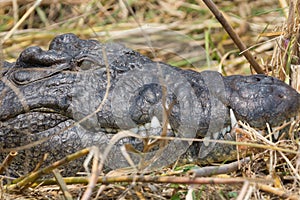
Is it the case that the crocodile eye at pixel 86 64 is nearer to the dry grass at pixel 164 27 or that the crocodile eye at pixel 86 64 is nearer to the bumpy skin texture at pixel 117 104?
the bumpy skin texture at pixel 117 104

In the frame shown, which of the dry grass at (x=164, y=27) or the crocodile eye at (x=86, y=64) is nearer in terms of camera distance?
the crocodile eye at (x=86, y=64)

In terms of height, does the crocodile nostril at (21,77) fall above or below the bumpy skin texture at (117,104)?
above

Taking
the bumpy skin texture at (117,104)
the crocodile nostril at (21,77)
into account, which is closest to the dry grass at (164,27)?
the bumpy skin texture at (117,104)

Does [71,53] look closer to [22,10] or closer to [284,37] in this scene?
[284,37]

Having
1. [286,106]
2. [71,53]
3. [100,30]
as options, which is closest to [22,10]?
[100,30]

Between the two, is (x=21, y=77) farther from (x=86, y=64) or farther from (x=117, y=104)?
(x=117, y=104)

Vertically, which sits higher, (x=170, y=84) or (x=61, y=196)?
(x=170, y=84)

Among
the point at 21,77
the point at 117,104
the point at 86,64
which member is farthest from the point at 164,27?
the point at 117,104

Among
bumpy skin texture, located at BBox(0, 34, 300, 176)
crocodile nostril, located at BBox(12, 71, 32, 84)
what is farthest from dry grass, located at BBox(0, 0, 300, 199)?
crocodile nostril, located at BBox(12, 71, 32, 84)
